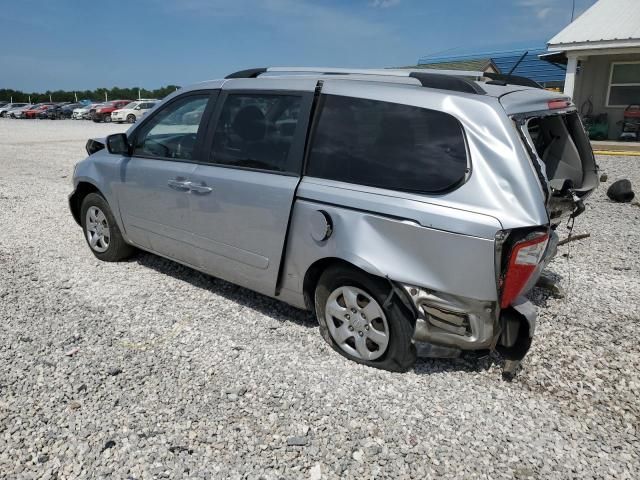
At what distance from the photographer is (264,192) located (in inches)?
143

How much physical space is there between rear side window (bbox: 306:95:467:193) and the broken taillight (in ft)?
1.61

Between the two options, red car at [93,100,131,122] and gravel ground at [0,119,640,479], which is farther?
red car at [93,100,131,122]

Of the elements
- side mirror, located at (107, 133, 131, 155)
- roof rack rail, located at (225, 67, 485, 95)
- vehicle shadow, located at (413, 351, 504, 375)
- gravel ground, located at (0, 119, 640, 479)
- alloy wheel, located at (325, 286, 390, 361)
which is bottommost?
gravel ground, located at (0, 119, 640, 479)

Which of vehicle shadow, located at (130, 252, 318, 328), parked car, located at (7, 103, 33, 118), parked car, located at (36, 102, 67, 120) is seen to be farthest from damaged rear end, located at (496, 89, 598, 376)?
parked car, located at (7, 103, 33, 118)

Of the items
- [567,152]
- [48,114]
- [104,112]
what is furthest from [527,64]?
[48,114]

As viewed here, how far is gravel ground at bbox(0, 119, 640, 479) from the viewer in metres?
2.64

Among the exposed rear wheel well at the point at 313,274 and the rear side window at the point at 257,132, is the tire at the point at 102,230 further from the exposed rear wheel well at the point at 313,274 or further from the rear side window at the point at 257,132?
the exposed rear wheel well at the point at 313,274

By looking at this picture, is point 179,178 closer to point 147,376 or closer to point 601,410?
point 147,376

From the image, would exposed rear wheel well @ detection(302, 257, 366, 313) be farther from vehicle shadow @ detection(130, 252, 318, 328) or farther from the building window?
the building window

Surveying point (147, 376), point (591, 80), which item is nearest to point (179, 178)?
point (147, 376)

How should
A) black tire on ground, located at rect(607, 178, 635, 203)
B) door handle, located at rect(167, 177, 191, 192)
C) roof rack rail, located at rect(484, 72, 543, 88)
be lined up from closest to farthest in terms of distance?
roof rack rail, located at rect(484, 72, 543, 88), door handle, located at rect(167, 177, 191, 192), black tire on ground, located at rect(607, 178, 635, 203)

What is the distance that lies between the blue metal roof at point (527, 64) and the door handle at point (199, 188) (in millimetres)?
21359

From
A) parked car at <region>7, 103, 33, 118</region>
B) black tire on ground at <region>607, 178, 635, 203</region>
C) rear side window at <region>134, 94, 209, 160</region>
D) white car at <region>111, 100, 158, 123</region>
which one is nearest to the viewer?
rear side window at <region>134, 94, 209, 160</region>

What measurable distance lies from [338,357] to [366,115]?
1.61 meters
